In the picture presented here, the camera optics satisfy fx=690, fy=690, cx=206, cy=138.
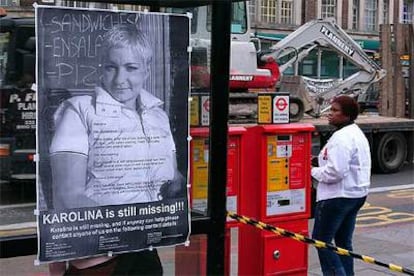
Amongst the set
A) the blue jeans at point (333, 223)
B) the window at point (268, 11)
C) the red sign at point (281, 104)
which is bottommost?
the blue jeans at point (333, 223)

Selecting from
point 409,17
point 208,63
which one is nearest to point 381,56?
point 208,63

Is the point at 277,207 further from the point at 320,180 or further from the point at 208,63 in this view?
the point at 208,63

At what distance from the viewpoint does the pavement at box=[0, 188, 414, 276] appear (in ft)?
20.4

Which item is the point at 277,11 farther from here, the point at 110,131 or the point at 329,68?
the point at 110,131

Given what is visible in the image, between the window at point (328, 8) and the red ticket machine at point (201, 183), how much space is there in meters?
40.2

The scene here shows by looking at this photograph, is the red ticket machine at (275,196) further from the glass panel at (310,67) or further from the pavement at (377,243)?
the glass panel at (310,67)

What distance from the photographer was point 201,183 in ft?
14.7

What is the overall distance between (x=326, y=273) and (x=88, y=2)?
2979mm

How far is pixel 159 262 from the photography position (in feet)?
14.6

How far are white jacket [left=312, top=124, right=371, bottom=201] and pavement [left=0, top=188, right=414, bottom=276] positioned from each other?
1.25 m

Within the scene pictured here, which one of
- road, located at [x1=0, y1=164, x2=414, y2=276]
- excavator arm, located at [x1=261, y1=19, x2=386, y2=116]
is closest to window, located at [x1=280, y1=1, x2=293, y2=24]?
excavator arm, located at [x1=261, y1=19, x2=386, y2=116]

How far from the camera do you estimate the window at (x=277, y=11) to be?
41.1 metres

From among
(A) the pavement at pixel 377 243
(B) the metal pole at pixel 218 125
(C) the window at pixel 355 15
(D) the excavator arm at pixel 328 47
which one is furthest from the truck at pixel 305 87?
(C) the window at pixel 355 15

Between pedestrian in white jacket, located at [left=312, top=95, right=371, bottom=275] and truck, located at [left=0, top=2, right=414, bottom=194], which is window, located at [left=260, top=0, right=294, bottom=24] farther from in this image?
pedestrian in white jacket, located at [left=312, top=95, right=371, bottom=275]
